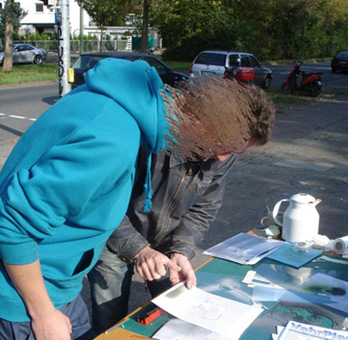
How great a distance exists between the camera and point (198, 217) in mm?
2246

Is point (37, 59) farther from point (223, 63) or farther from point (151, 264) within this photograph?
point (151, 264)

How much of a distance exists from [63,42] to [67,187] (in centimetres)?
704

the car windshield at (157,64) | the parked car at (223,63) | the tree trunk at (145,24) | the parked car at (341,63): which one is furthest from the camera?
the parked car at (341,63)

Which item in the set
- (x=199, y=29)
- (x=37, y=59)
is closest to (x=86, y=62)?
(x=37, y=59)

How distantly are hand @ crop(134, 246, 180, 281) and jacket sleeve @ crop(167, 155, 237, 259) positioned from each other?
0.59 ft

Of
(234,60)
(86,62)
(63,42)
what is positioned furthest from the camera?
(234,60)

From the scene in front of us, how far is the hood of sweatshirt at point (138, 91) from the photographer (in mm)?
1352

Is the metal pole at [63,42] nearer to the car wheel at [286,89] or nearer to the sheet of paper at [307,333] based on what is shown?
the sheet of paper at [307,333]

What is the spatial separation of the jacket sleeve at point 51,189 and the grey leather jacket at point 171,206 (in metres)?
0.54

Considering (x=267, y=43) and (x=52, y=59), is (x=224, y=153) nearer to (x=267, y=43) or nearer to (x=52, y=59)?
(x=52, y=59)

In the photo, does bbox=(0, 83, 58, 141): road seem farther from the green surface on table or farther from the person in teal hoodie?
the person in teal hoodie

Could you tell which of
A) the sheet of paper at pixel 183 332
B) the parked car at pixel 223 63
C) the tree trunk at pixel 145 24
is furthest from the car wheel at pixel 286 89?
the sheet of paper at pixel 183 332

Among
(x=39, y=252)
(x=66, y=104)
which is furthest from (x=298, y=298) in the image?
(x=66, y=104)

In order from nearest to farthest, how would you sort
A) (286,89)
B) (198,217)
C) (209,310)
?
1. (209,310)
2. (198,217)
3. (286,89)
